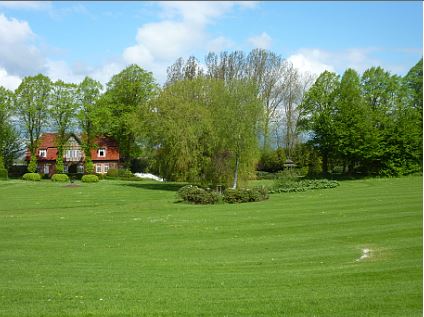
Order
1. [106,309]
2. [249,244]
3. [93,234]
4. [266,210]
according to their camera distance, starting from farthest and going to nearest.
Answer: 1. [266,210]
2. [93,234]
3. [249,244]
4. [106,309]

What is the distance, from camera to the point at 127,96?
8269cm

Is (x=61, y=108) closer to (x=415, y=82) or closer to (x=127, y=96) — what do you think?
(x=127, y=96)

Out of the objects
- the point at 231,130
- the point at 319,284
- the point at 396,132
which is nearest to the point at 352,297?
the point at 319,284

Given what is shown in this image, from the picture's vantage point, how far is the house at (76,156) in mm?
83062

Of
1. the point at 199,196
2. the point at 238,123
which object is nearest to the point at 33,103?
the point at 238,123

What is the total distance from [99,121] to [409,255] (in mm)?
67417

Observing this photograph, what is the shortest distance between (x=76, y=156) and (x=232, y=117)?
4453 centimetres

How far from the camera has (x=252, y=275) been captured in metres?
13.1

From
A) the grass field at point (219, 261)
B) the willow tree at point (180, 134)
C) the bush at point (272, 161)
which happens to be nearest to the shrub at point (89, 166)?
the bush at point (272, 161)

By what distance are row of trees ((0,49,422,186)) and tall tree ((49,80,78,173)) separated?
0.51 feet

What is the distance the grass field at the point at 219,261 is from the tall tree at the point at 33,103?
46281 mm

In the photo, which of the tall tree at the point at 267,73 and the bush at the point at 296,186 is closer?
the bush at the point at 296,186

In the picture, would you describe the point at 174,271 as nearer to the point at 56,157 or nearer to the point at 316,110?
the point at 316,110

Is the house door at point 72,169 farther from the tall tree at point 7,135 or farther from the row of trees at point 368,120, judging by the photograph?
the row of trees at point 368,120
